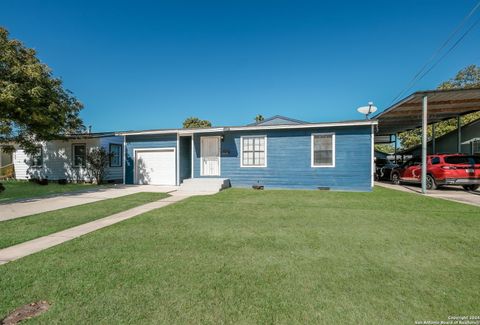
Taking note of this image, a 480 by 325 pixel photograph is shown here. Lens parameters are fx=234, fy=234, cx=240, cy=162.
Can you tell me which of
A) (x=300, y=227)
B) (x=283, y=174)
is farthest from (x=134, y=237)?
(x=283, y=174)

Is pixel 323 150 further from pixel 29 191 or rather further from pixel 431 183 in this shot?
pixel 29 191

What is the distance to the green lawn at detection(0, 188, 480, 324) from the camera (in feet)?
7.03

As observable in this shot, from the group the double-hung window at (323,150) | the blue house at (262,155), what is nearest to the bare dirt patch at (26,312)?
the blue house at (262,155)

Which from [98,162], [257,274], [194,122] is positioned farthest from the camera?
[194,122]

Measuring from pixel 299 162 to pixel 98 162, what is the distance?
11.5m

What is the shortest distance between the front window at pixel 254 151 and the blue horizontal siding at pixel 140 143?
4.00 metres

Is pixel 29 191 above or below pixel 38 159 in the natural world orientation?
below

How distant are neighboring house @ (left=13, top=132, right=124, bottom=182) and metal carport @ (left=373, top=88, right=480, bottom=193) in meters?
15.8

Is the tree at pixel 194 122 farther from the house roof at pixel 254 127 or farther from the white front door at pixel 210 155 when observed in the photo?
the white front door at pixel 210 155

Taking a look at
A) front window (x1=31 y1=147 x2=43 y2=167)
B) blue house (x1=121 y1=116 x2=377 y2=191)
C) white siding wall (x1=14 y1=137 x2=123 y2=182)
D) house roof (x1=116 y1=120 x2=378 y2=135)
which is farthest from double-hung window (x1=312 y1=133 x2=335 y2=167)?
front window (x1=31 y1=147 x2=43 y2=167)

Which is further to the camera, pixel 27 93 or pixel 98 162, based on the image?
pixel 98 162

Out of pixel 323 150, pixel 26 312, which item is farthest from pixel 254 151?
pixel 26 312

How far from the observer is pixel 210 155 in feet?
40.3

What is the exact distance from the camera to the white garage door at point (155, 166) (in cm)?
1286
